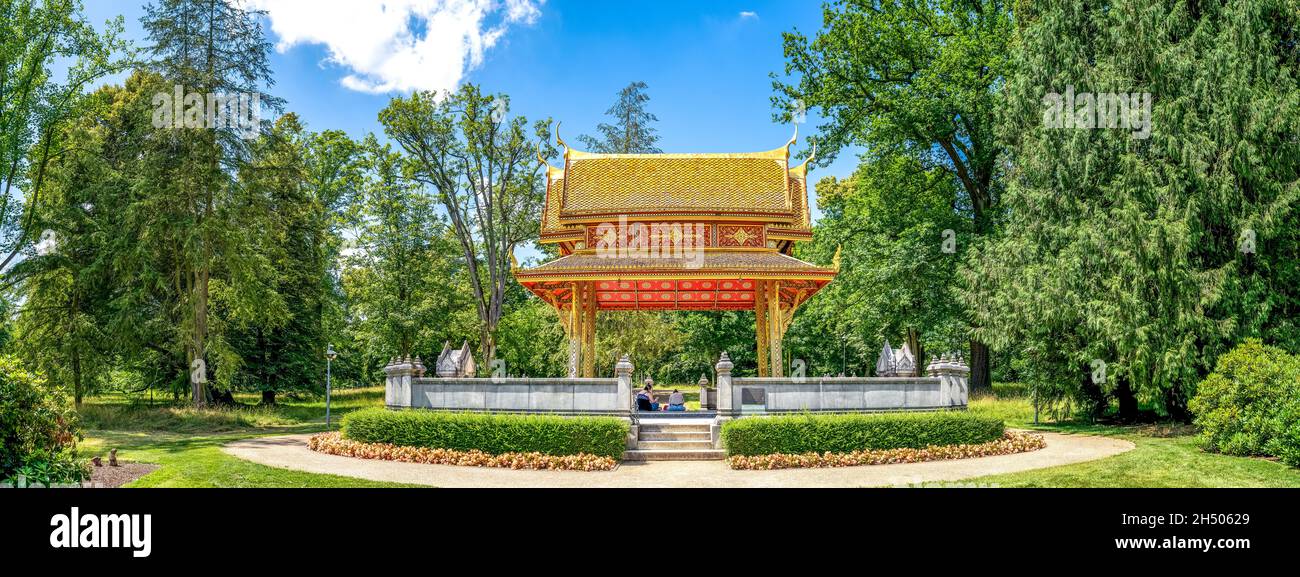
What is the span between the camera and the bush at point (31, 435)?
10500 millimetres

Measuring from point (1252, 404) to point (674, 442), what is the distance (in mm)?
12320

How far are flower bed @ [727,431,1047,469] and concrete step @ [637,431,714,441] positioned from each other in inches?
61.8

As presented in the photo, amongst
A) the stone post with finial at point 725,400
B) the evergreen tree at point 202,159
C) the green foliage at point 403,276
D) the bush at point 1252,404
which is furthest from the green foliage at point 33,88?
the bush at point 1252,404

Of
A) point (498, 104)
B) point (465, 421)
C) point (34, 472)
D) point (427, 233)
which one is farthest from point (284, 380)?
point (34, 472)

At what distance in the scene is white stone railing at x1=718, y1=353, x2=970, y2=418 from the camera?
17000 mm

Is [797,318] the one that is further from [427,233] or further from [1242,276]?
[1242,276]

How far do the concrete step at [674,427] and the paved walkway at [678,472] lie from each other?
1.61 meters

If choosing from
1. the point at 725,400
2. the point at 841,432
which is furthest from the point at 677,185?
the point at 841,432

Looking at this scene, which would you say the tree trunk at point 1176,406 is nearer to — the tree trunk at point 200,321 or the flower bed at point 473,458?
the flower bed at point 473,458

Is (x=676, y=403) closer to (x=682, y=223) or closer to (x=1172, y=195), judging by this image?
(x=682, y=223)

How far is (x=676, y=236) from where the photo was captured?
22.6 m

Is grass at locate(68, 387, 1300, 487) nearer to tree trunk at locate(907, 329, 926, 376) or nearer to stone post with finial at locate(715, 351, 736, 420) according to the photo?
stone post with finial at locate(715, 351, 736, 420)

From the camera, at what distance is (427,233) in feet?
133

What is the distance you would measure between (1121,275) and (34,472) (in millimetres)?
22953
